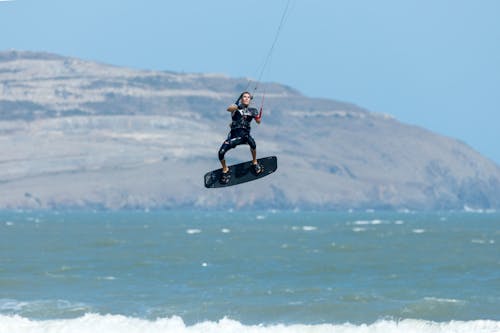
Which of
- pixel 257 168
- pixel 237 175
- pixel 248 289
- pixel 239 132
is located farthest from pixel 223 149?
pixel 248 289

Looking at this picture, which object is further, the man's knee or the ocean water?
the ocean water

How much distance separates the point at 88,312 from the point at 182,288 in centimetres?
967

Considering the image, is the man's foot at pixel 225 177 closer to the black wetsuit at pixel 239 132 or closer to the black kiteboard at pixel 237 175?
the black kiteboard at pixel 237 175

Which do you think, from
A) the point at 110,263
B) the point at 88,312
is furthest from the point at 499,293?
the point at 110,263

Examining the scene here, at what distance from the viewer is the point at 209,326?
36531mm

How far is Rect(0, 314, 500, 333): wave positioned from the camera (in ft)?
117

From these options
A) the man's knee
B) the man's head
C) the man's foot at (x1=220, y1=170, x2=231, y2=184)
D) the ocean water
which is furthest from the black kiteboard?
the ocean water

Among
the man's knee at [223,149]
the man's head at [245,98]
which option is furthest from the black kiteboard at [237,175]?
the man's head at [245,98]

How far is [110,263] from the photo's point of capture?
6488 cm

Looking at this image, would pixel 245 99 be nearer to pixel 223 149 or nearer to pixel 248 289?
pixel 223 149

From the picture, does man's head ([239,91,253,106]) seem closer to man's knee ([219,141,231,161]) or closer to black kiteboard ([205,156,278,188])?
man's knee ([219,141,231,161])

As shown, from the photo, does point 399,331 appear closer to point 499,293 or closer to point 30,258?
point 499,293

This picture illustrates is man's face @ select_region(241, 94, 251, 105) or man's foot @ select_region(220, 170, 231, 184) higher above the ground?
man's face @ select_region(241, 94, 251, 105)

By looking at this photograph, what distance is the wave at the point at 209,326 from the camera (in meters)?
35.6
